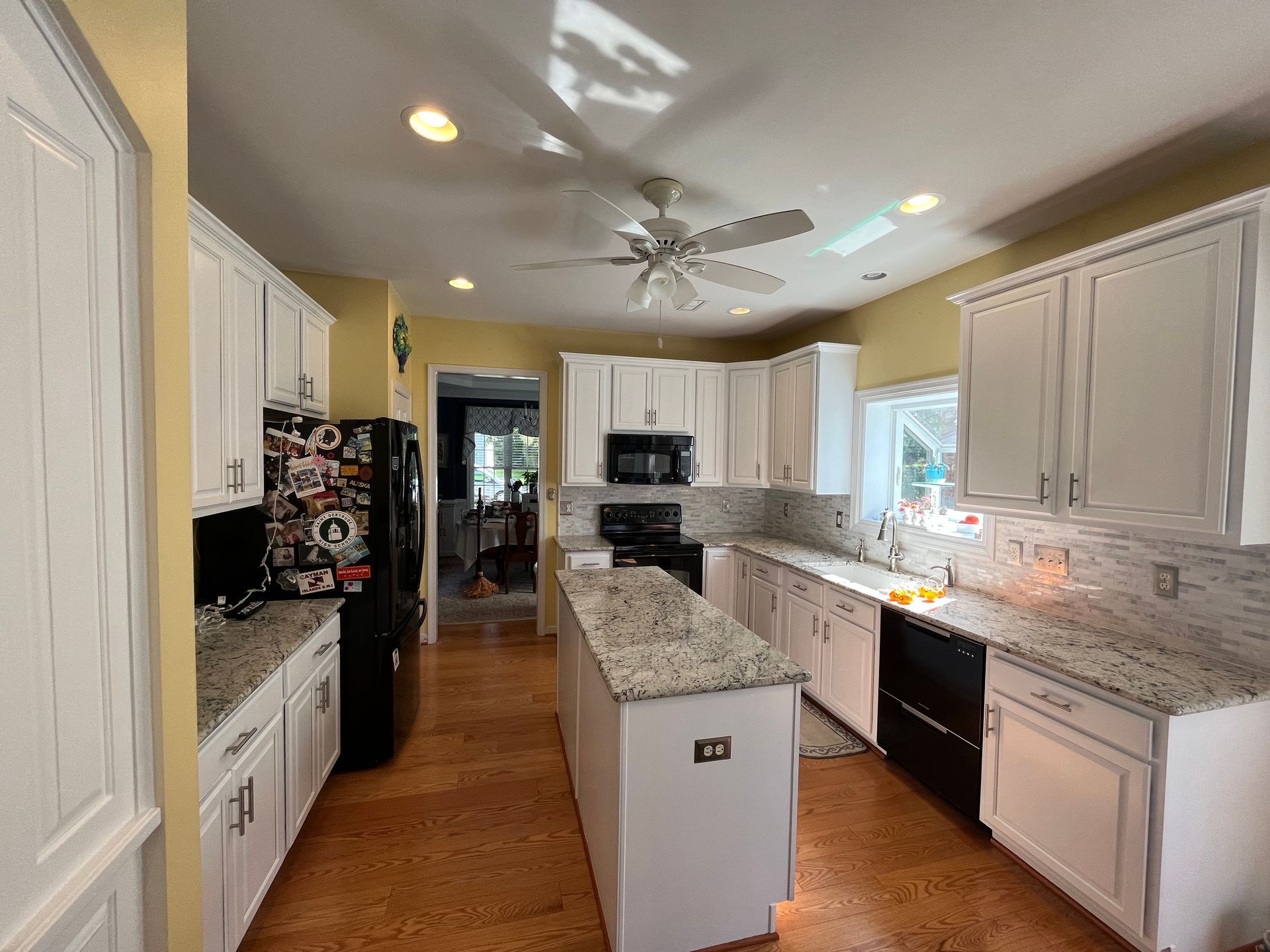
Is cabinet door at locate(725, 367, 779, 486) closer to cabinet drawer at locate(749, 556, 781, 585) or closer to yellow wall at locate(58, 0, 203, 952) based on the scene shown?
cabinet drawer at locate(749, 556, 781, 585)

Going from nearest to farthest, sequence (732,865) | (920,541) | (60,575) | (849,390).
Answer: (60,575) < (732,865) < (920,541) < (849,390)

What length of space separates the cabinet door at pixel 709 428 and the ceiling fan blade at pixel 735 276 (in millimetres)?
1942

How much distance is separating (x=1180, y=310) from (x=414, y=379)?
162 inches

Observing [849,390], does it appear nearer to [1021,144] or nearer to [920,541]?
[920,541]

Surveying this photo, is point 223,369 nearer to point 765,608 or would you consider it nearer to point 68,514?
point 68,514

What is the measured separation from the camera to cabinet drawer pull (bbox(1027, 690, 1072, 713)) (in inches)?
67.5

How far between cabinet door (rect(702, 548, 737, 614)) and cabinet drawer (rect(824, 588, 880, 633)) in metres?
1.12

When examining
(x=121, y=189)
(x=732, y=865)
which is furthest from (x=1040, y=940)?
(x=121, y=189)

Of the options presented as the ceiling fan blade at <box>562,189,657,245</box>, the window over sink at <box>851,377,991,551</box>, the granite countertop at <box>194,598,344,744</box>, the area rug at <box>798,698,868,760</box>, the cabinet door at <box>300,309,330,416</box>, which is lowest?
the area rug at <box>798,698,868,760</box>

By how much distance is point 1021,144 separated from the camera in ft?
5.46

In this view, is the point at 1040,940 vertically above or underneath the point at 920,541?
underneath

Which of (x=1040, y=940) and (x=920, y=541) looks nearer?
(x=1040, y=940)

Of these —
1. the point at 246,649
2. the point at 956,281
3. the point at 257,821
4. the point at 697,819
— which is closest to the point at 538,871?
the point at 697,819

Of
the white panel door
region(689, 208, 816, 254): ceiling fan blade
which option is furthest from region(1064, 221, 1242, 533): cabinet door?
the white panel door
